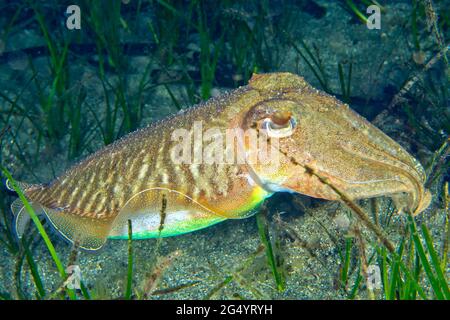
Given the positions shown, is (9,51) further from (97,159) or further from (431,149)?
(431,149)

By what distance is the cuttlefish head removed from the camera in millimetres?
2473

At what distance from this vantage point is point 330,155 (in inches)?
98.6

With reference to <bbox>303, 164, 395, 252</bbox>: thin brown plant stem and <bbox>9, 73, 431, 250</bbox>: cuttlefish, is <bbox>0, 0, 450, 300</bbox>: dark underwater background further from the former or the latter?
<bbox>9, 73, 431, 250</bbox>: cuttlefish

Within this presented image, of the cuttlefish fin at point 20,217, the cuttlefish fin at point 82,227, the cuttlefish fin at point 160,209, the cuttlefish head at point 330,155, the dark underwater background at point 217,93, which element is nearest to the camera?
the cuttlefish head at point 330,155

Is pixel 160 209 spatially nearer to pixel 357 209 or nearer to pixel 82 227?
pixel 82 227

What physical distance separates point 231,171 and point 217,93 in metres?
2.96

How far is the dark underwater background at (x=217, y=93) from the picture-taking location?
3.09 metres

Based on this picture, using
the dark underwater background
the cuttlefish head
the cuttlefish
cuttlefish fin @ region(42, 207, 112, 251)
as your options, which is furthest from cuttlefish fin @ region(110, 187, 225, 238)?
the cuttlefish head

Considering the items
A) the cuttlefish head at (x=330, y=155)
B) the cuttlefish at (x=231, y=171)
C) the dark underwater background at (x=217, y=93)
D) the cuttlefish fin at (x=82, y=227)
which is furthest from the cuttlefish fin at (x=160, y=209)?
the cuttlefish head at (x=330, y=155)

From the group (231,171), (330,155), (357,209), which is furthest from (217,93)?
(357,209)

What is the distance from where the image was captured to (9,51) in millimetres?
6750

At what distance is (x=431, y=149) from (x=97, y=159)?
3.21 metres

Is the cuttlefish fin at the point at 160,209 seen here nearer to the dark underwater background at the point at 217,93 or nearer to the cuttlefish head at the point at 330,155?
the dark underwater background at the point at 217,93

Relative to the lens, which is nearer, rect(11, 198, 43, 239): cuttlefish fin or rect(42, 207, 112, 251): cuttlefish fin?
rect(42, 207, 112, 251): cuttlefish fin
